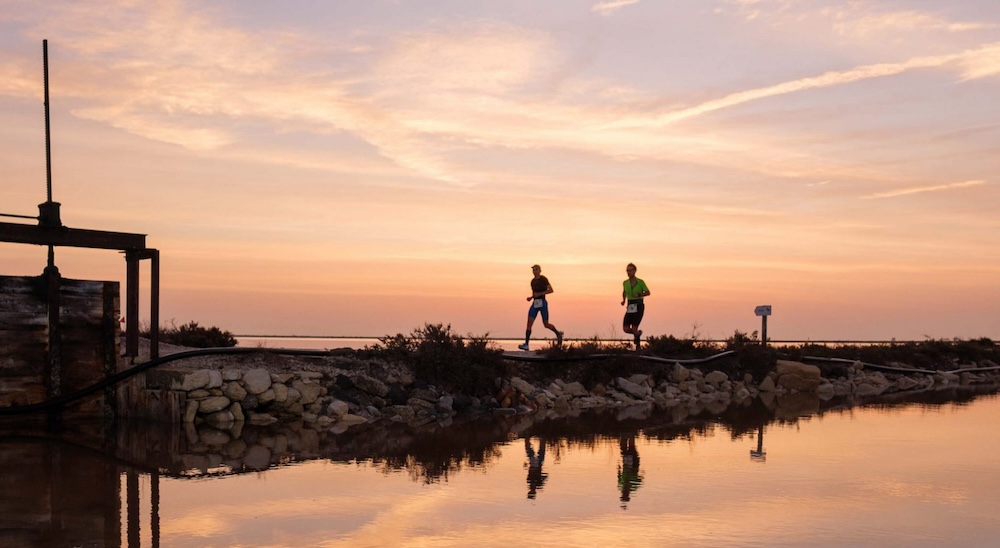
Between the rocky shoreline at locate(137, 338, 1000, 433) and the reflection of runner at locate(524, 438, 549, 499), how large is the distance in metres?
3.95

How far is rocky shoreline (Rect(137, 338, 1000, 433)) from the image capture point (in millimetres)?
17906

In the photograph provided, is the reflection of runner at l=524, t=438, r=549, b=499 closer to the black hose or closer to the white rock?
the white rock

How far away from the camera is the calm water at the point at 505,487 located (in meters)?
8.71

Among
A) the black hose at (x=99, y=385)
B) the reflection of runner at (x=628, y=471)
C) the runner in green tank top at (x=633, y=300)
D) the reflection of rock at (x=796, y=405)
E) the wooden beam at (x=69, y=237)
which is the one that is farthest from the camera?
the runner in green tank top at (x=633, y=300)

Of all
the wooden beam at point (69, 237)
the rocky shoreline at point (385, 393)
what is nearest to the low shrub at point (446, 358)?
the rocky shoreline at point (385, 393)

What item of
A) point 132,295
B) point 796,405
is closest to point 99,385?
point 132,295

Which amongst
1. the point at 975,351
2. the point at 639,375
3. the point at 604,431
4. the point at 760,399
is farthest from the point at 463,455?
the point at 975,351

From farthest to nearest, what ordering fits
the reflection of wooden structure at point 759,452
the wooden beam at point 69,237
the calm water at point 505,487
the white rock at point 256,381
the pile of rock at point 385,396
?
1. the white rock at point 256,381
2. the pile of rock at point 385,396
3. the wooden beam at point 69,237
4. the reflection of wooden structure at point 759,452
5. the calm water at point 505,487

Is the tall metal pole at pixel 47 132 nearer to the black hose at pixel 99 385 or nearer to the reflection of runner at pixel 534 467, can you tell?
the black hose at pixel 99 385

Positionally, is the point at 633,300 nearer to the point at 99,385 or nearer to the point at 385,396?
the point at 385,396

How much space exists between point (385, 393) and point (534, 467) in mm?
7388

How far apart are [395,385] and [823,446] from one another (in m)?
8.68

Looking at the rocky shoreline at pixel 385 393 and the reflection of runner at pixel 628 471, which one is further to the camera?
the rocky shoreline at pixel 385 393

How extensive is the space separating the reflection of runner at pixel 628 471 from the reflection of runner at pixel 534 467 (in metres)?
0.95
